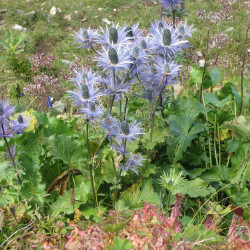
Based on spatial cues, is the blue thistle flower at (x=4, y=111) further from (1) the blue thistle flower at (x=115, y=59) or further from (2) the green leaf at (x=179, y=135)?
(2) the green leaf at (x=179, y=135)

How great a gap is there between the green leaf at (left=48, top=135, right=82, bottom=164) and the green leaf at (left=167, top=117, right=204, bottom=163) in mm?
512

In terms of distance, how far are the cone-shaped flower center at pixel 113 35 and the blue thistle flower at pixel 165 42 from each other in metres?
0.19

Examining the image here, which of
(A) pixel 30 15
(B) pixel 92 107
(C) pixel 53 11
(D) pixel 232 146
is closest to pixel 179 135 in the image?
(D) pixel 232 146

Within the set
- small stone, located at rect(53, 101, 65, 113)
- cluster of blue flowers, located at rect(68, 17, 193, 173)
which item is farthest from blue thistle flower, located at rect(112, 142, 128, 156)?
small stone, located at rect(53, 101, 65, 113)

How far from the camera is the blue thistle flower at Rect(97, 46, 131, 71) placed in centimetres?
138

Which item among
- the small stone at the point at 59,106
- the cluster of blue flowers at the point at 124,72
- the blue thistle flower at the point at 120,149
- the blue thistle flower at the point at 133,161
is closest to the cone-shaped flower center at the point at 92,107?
the cluster of blue flowers at the point at 124,72

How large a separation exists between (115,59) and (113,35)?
0.49 ft

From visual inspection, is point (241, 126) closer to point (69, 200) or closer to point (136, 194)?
point (136, 194)

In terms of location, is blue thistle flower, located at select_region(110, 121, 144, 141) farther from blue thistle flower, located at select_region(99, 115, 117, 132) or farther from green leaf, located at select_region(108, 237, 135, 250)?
green leaf, located at select_region(108, 237, 135, 250)

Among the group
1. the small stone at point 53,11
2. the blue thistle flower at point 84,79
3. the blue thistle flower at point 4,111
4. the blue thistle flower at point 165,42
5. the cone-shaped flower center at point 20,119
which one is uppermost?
the small stone at point 53,11

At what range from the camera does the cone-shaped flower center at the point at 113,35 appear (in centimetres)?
146

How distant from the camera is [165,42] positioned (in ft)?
5.11

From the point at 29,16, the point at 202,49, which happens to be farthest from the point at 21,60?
the point at 202,49

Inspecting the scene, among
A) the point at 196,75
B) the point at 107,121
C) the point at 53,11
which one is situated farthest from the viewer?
the point at 53,11
